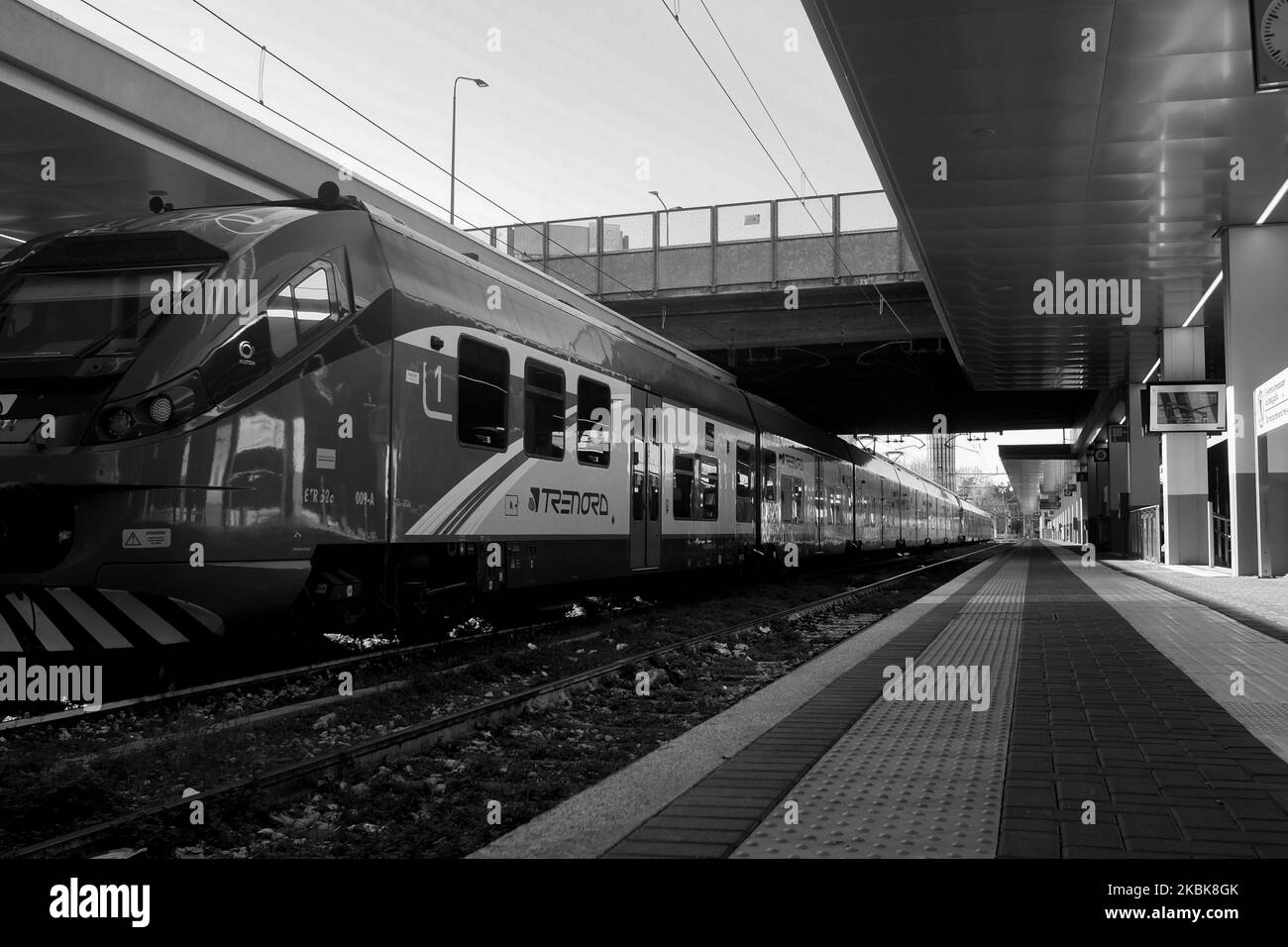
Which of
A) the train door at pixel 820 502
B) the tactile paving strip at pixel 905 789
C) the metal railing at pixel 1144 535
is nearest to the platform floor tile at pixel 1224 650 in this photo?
the tactile paving strip at pixel 905 789

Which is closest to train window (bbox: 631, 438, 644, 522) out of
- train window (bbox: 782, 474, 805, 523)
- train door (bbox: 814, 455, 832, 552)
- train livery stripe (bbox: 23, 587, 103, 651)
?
train livery stripe (bbox: 23, 587, 103, 651)

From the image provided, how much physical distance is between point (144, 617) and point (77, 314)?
204 centimetres

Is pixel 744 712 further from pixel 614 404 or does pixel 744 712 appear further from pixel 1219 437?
pixel 1219 437

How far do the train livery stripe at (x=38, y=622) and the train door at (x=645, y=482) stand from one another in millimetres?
7192

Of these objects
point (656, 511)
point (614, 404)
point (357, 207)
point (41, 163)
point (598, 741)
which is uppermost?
point (41, 163)

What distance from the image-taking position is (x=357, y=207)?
8281 mm

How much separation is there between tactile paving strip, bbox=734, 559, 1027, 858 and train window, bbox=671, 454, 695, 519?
7.45 m

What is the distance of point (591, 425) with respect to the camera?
11828mm

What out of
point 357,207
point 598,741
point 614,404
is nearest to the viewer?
point 598,741

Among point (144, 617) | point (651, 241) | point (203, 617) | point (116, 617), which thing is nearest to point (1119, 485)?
Answer: point (651, 241)

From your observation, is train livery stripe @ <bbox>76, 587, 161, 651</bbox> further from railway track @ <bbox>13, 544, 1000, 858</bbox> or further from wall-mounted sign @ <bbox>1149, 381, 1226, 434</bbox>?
wall-mounted sign @ <bbox>1149, 381, 1226, 434</bbox>

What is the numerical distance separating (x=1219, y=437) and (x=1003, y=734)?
1936 cm

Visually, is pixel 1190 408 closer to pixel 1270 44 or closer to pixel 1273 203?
pixel 1273 203

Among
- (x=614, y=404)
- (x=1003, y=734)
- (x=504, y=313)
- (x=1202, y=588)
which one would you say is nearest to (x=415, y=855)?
(x=1003, y=734)
